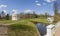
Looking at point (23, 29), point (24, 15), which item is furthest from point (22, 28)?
point (24, 15)

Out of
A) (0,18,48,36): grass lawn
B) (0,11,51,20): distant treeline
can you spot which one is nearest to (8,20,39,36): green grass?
(0,18,48,36): grass lawn

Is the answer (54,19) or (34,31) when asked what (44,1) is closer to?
(54,19)

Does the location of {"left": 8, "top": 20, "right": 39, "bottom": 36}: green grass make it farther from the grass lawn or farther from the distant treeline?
the distant treeline

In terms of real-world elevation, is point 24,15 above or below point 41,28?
above

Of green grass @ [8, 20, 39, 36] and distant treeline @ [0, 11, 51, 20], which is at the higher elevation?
distant treeline @ [0, 11, 51, 20]

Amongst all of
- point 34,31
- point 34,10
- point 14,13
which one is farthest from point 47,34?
point 14,13

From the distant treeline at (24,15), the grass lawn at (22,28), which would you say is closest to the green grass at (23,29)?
the grass lawn at (22,28)

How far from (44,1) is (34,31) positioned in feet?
1.82

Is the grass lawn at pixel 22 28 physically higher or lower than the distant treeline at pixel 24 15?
lower

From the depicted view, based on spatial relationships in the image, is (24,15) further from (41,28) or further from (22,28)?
(41,28)

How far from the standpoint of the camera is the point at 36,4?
2.65 metres

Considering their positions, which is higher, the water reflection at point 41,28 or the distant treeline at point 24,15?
the distant treeline at point 24,15

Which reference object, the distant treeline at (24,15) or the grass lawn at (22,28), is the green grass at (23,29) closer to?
the grass lawn at (22,28)

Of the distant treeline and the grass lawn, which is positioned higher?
the distant treeline
